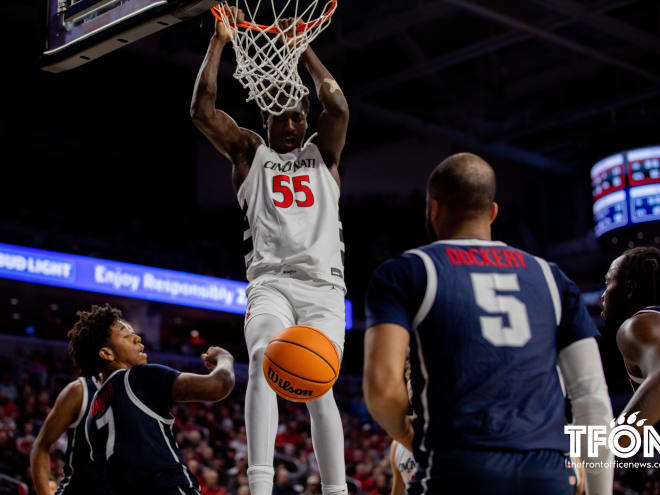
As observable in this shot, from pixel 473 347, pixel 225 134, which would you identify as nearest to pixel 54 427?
pixel 225 134

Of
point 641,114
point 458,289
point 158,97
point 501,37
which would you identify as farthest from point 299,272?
point 158,97

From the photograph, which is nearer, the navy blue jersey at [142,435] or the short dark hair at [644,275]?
the navy blue jersey at [142,435]

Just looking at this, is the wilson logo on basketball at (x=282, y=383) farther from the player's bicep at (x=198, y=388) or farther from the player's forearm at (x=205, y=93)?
the player's forearm at (x=205, y=93)

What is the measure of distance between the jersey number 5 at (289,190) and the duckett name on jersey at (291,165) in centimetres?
5

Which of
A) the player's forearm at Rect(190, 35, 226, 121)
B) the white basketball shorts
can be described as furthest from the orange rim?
the white basketball shorts

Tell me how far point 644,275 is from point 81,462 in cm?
310

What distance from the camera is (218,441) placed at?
14.3m

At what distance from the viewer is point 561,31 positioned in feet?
50.6

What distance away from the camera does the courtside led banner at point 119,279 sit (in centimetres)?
1537

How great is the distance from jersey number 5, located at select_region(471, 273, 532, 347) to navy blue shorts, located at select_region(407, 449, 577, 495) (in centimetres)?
33

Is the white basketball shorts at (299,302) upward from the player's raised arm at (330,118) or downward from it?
downward

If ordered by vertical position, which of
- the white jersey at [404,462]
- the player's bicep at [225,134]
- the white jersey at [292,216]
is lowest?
the white jersey at [404,462]

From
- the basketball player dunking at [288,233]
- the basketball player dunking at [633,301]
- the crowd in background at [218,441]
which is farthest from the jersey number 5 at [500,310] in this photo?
the crowd in background at [218,441]

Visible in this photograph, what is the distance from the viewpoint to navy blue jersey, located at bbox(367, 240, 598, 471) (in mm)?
2447
